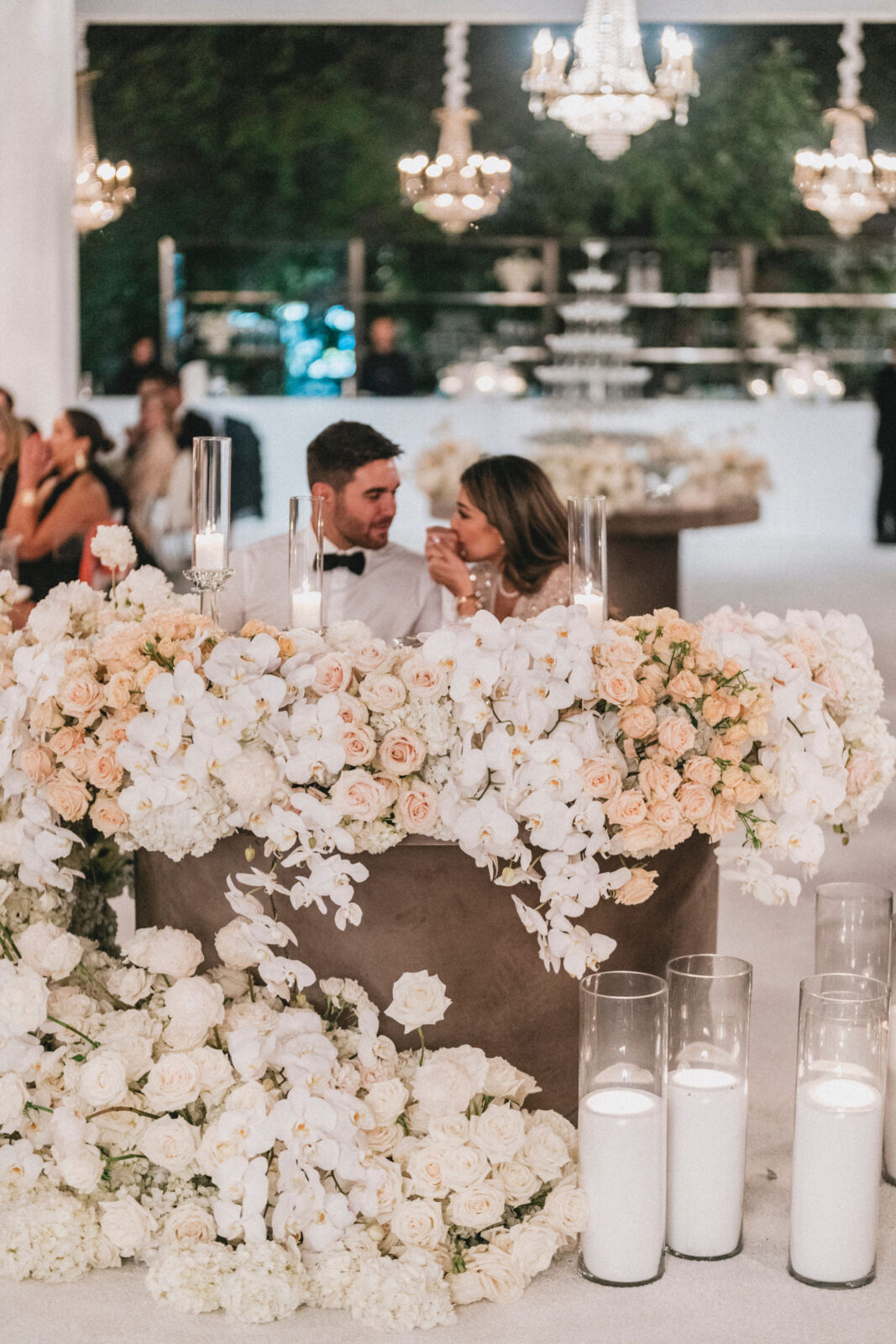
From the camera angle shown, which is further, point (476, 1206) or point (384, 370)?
point (384, 370)

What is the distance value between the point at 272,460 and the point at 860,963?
9.04m

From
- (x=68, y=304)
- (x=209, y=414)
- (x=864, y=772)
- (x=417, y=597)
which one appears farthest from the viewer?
(x=209, y=414)

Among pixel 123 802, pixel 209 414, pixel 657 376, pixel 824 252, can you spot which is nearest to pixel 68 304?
pixel 209 414

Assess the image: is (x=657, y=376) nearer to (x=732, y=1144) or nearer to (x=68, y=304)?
(x=68, y=304)

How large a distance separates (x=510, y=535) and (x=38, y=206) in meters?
6.59

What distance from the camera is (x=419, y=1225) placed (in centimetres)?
231

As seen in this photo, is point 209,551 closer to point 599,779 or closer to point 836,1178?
point 599,779

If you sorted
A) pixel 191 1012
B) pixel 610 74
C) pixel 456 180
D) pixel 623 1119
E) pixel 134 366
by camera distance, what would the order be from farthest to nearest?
pixel 134 366 < pixel 456 180 < pixel 610 74 < pixel 191 1012 < pixel 623 1119

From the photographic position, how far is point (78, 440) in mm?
6359

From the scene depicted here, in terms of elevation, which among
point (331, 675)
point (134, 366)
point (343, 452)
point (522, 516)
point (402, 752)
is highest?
point (134, 366)

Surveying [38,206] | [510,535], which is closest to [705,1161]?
[510,535]

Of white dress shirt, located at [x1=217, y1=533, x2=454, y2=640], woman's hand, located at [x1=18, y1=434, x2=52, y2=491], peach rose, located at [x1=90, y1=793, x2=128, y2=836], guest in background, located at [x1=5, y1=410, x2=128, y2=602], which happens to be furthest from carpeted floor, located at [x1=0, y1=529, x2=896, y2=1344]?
woman's hand, located at [x1=18, y1=434, x2=52, y2=491]

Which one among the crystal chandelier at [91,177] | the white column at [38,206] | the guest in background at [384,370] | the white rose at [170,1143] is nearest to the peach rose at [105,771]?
the white rose at [170,1143]

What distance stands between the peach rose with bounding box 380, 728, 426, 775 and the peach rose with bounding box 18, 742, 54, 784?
0.51 m
